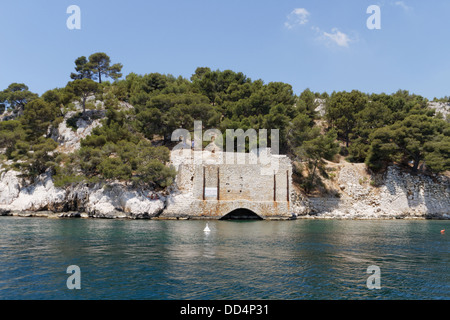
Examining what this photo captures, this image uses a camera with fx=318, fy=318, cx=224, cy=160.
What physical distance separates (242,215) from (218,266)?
76.3 feet

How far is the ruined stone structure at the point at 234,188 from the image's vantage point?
33812 millimetres

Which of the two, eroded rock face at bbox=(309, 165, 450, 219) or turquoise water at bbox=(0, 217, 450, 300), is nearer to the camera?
turquoise water at bbox=(0, 217, 450, 300)

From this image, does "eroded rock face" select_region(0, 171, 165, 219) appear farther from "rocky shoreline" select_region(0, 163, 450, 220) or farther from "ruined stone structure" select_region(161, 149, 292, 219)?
"ruined stone structure" select_region(161, 149, 292, 219)

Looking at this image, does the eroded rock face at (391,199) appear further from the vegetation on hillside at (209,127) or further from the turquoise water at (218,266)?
the turquoise water at (218,266)

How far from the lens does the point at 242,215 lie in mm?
36125

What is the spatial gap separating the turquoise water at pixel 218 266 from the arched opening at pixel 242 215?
13962 millimetres

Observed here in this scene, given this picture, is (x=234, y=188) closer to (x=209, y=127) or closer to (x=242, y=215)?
(x=242, y=215)

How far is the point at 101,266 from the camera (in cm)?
1270

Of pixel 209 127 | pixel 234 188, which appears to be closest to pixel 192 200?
pixel 234 188

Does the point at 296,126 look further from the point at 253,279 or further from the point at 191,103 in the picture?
the point at 253,279

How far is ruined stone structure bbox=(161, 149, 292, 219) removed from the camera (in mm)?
33812

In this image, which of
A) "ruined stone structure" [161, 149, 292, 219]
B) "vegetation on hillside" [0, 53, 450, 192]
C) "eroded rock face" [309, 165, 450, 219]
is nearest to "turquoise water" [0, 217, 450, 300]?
"ruined stone structure" [161, 149, 292, 219]
